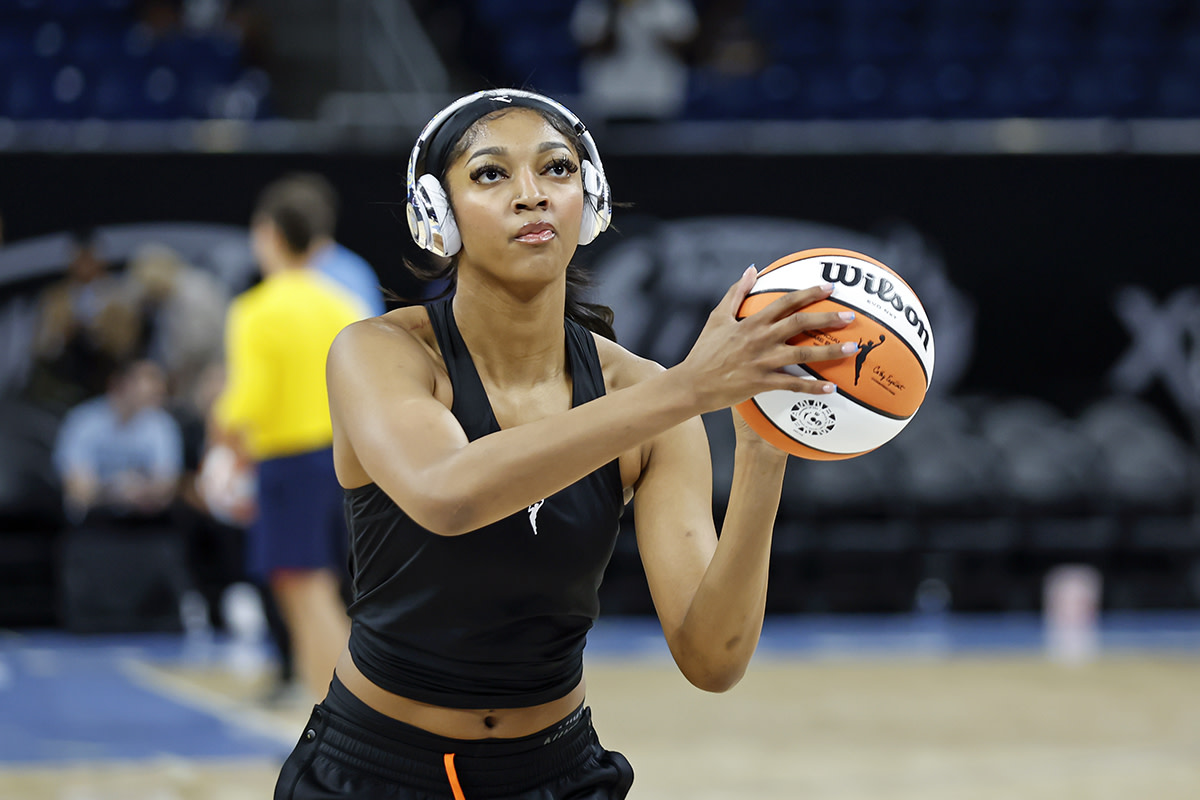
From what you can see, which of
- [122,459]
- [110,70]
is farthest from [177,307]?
[110,70]

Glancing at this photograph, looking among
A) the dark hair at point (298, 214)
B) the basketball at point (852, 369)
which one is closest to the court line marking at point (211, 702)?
the dark hair at point (298, 214)

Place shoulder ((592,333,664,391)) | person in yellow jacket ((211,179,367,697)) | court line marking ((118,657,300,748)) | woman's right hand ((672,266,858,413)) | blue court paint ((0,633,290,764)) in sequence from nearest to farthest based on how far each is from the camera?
1. woman's right hand ((672,266,858,413))
2. shoulder ((592,333,664,391))
3. person in yellow jacket ((211,179,367,697))
4. blue court paint ((0,633,290,764))
5. court line marking ((118,657,300,748))

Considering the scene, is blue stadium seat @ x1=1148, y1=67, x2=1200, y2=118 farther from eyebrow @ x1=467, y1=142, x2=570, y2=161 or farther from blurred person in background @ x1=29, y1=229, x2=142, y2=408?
eyebrow @ x1=467, y1=142, x2=570, y2=161

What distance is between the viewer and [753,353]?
6.84ft

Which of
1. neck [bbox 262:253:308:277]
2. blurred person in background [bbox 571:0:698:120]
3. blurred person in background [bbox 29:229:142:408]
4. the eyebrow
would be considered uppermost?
blurred person in background [bbox 571:0:698:120]

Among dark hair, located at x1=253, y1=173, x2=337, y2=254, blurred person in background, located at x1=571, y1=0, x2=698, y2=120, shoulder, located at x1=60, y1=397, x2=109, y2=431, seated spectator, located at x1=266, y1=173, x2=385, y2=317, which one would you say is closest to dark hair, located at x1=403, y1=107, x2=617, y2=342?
seated spectator, located at x1=266, y1=173, x2=385, y2=317

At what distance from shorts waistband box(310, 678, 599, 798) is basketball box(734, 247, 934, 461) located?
654 mm

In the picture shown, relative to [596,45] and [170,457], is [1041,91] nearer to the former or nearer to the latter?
[596,45]

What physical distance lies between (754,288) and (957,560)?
29.5 feet

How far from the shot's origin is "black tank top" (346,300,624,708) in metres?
2.51

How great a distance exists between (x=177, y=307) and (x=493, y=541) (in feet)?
26.4

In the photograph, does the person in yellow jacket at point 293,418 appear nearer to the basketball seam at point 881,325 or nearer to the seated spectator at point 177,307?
the basketball seam at point 881,325

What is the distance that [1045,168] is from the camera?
441 inches

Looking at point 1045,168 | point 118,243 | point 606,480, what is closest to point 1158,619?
point 1045,168
